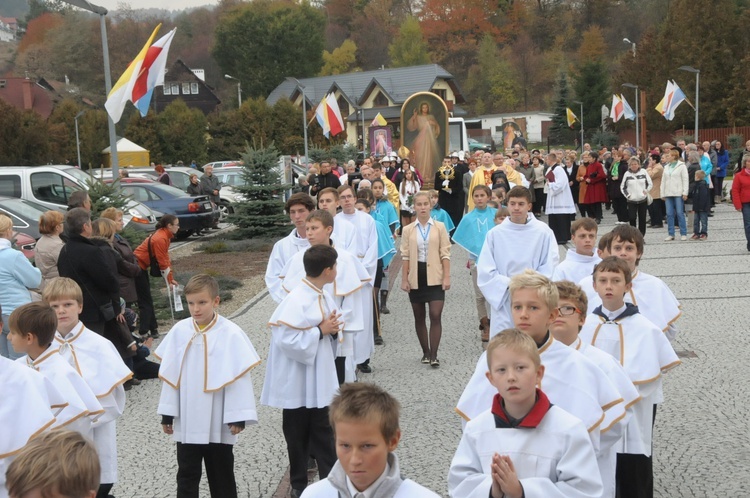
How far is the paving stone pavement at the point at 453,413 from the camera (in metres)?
6.29

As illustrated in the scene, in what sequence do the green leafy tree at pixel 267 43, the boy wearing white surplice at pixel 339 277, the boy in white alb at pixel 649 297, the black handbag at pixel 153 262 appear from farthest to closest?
the green leafy tree at pixel 267 43 → the black handbag at pixel 153 262 → the boy wearing white surplice at pixel 339 277 → the boy in white alb at pixel 649 297

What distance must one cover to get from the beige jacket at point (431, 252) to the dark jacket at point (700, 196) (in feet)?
35.0

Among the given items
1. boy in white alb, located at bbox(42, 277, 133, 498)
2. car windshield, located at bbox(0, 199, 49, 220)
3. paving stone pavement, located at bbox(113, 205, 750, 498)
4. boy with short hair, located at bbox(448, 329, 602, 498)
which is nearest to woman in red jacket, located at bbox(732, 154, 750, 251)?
paving stone pavement, located at bbox(113, 205, 750, 498)

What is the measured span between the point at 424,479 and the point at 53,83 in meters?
95.7

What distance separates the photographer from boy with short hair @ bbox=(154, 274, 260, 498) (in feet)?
17.9

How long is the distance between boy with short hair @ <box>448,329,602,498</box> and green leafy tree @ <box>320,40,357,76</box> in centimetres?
11315

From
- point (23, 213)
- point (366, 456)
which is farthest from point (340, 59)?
point (366, 456)

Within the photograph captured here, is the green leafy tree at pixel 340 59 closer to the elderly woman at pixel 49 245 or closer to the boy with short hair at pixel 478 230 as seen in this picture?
the boy with short hair at pixel 478 230

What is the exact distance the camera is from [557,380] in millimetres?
4156

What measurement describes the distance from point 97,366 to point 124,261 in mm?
4656

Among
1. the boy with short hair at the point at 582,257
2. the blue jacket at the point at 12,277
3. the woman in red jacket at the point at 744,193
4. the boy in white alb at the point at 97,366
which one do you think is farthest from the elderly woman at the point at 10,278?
the woman in red jacket at the point at 744,193

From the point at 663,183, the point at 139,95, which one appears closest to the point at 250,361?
the point at 139,95

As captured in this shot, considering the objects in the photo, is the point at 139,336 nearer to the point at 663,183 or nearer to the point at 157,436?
the point at 157,436

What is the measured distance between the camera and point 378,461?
3082mm
